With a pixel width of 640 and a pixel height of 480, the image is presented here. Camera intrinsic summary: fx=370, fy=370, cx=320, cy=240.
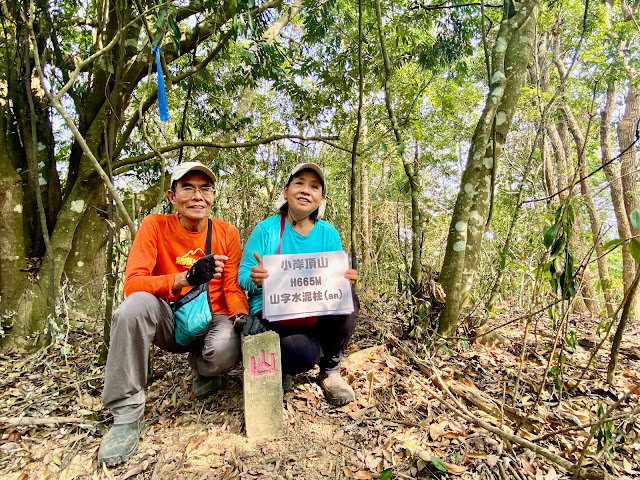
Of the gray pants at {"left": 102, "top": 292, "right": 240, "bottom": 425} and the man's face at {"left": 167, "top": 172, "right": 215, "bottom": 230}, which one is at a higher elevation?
the man's face at {"left": 167, "top": 172, "right": 215, "bottom": 230}

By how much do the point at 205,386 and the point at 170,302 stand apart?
659 mm

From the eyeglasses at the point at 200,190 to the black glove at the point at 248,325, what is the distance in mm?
875

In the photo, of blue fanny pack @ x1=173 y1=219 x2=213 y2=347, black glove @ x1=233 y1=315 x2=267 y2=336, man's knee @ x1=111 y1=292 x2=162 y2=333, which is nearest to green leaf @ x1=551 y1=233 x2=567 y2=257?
black glove @ x1=233 y1=315 x2=267 y2=336

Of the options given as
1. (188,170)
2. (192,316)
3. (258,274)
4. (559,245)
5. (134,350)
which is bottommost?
(134,350)

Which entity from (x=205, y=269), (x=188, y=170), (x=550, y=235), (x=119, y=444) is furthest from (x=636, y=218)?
(x=119, y=444)

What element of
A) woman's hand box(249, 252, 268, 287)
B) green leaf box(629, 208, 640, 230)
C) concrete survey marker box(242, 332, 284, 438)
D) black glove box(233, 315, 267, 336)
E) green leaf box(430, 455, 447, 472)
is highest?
green leaf box(629, 208, 640, 230)

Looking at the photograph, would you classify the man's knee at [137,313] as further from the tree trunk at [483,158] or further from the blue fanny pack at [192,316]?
the tree trunk at [483,158]

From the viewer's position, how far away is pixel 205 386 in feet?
8.68

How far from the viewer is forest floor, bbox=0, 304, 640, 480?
192 cm

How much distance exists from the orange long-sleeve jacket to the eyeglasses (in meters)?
0.24

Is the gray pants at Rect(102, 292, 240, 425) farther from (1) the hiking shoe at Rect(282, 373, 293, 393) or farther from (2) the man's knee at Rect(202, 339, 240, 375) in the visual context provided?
(1) the hiking shoe at Rect(282, 373, 293, 393)

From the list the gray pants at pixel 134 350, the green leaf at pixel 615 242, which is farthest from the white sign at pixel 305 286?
the green leaf at pixel 615 242

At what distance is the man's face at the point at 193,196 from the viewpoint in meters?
2.50

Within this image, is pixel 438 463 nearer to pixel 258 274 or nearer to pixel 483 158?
pixel 258 274
